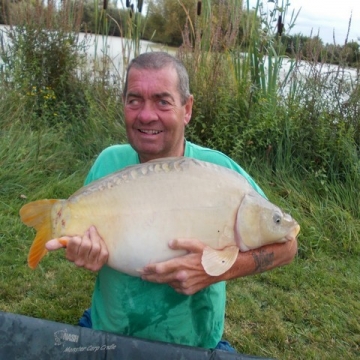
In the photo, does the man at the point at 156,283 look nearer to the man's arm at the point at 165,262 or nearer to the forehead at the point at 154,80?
the forehead at the point at 154,80

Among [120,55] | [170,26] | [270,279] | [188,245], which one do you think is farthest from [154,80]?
[170,26]

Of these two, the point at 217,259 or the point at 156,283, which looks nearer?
the point at 217,259

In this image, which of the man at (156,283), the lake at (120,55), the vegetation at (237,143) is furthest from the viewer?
the lake at (120,55)

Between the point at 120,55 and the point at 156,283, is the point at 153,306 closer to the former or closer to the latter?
the point at 156,283

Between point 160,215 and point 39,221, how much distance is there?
13.3 inches

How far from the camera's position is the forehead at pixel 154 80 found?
5.40 ft

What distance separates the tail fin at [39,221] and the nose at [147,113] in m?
0.44

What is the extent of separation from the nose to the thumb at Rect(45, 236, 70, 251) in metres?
0.50

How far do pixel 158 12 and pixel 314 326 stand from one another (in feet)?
15.3

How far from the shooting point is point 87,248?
4.50ft

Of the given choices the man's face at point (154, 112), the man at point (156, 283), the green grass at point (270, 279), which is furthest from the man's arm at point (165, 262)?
the green grass at point (270, 279)

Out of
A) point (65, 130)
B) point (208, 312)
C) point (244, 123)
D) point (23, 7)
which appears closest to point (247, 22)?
point (244, 123)

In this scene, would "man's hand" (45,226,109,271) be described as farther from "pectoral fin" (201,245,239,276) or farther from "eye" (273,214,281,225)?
"eye" (273,214,281,225)

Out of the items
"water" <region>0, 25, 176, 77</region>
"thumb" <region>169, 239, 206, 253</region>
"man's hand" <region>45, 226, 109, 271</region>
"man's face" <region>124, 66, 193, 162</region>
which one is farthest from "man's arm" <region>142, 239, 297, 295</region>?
"water" <region>0, 25, 176, 77</region>
